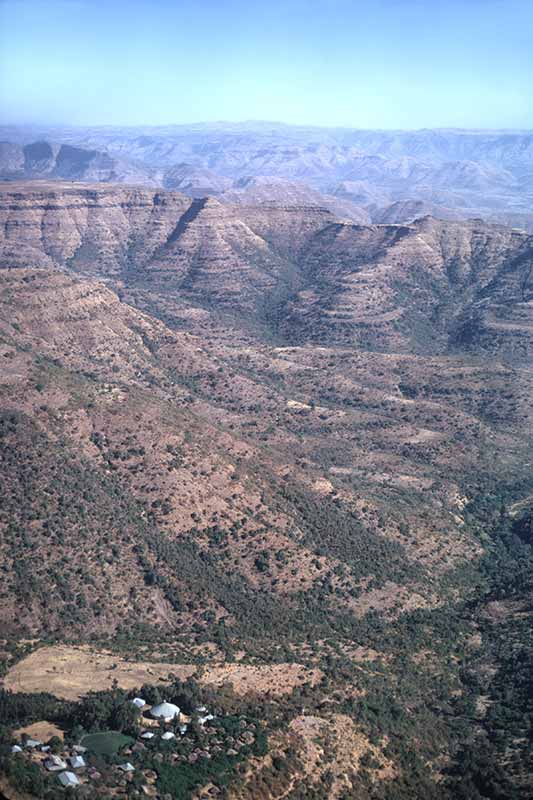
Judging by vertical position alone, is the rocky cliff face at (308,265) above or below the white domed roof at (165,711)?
above

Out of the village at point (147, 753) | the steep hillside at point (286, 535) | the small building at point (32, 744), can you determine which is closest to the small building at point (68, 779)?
the village at point (147, 753)

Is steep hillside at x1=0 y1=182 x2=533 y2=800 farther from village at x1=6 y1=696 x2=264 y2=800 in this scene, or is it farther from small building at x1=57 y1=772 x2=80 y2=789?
small building at x1=57 y1=772 x2=80 y2=789

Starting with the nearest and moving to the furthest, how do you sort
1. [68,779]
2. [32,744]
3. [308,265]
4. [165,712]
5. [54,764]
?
[68,779], [54,764], [32,744], [165,712], [308,265]

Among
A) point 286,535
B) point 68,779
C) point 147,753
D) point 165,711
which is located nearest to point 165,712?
point 165,711

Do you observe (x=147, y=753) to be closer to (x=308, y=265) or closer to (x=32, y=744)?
(x=32, y=744)

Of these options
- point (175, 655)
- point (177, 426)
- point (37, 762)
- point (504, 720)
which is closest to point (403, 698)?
point (504, 720)

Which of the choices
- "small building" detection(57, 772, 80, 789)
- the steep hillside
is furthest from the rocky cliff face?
"small building" detection(57, 772, 80, 789)

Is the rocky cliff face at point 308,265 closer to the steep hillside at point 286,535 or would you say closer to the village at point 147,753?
the steep hillside at point 286,535
